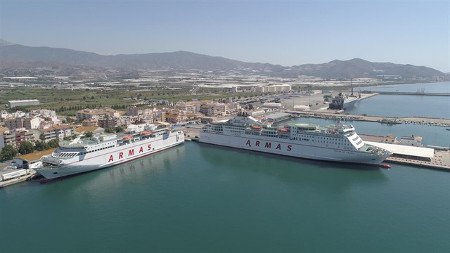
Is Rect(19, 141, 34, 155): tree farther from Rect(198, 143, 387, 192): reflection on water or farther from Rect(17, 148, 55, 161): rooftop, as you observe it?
Rect(198, 143, 387, 192): reflection on water

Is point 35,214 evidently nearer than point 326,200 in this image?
Yes

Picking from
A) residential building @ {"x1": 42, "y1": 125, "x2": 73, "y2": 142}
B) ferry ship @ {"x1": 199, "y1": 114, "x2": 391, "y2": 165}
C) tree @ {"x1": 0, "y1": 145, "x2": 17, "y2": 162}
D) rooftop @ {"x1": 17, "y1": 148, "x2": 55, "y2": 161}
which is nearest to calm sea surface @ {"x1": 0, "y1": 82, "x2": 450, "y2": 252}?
ferry ship @ {"x1": 199, "y1": 114, "x2": 391, "y2": 165}

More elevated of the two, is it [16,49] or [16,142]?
[16,49]

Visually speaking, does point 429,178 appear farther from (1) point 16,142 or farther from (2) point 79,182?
(1) point 16,142

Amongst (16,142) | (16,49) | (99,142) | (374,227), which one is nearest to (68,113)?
(16,142)

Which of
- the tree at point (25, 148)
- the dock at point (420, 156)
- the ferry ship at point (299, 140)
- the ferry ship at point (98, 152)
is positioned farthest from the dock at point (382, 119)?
the tree at point (25, 148)

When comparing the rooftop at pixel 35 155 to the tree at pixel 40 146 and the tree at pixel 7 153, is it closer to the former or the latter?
the tree at pixel 40 146
